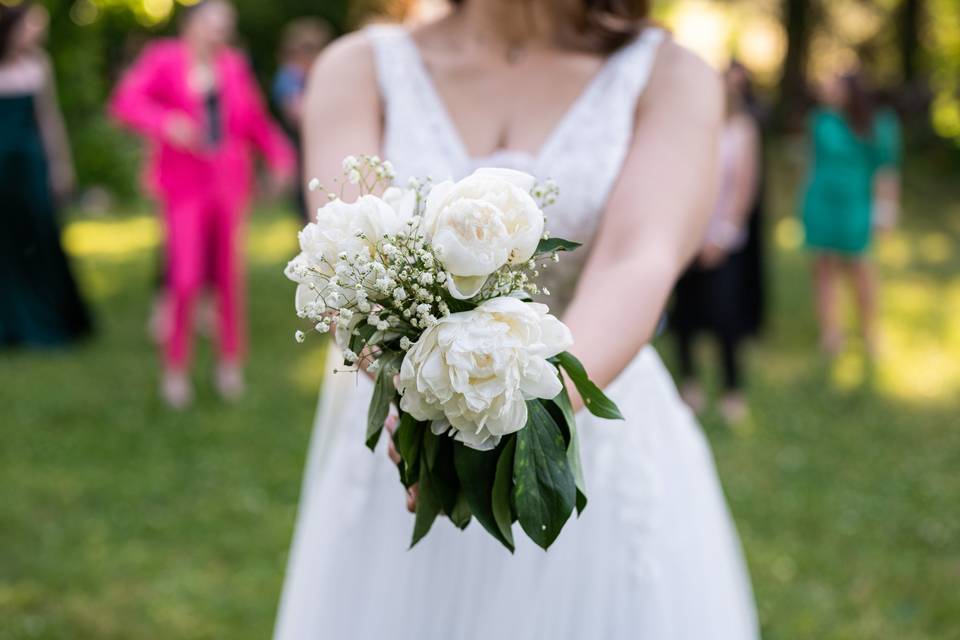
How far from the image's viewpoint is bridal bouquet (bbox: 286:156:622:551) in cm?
153

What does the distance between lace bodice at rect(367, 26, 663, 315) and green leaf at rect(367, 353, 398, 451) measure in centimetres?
67

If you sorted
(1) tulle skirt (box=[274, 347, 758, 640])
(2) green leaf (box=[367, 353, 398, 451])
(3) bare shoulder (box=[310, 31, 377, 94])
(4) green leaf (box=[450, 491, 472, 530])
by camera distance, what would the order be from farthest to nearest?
1. (3) bare shoulder (box=[310, 31, 377, 94])
2. (1) tulle skirt (box=[274, 347, 758, 640])
3. (4) green leaf (box=[450, 491, 472, 530])
4. (2) green leaf (box=[367, 353, 398, 451])

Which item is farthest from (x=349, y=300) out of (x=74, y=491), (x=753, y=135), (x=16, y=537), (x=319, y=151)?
(x=753, y=135)

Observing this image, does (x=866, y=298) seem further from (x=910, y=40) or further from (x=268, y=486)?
(x=910, y=40)

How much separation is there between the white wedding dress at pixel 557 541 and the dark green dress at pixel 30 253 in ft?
23.0

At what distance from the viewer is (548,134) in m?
2.36

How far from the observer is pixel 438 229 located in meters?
1.56

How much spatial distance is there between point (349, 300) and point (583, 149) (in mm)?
868

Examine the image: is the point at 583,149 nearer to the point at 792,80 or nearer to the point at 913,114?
the point at 913,114

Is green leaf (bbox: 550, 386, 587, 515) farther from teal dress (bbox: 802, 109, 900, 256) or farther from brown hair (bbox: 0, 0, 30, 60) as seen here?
brown hair (bbox: 0, 0, 30, 60)

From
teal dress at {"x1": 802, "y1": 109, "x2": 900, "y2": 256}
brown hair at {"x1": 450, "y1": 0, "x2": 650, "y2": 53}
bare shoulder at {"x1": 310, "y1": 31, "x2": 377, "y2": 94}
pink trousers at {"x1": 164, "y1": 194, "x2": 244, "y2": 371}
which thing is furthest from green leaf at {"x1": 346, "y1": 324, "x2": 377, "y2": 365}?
teal dress at {"x1": 802, "y1": 109, "x2": 900, "y2": 256}

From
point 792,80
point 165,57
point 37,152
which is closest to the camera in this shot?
point 165,57

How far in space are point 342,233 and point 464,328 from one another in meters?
0.22

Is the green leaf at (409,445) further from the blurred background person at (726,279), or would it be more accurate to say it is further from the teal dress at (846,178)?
the teal dress at (846,178)
